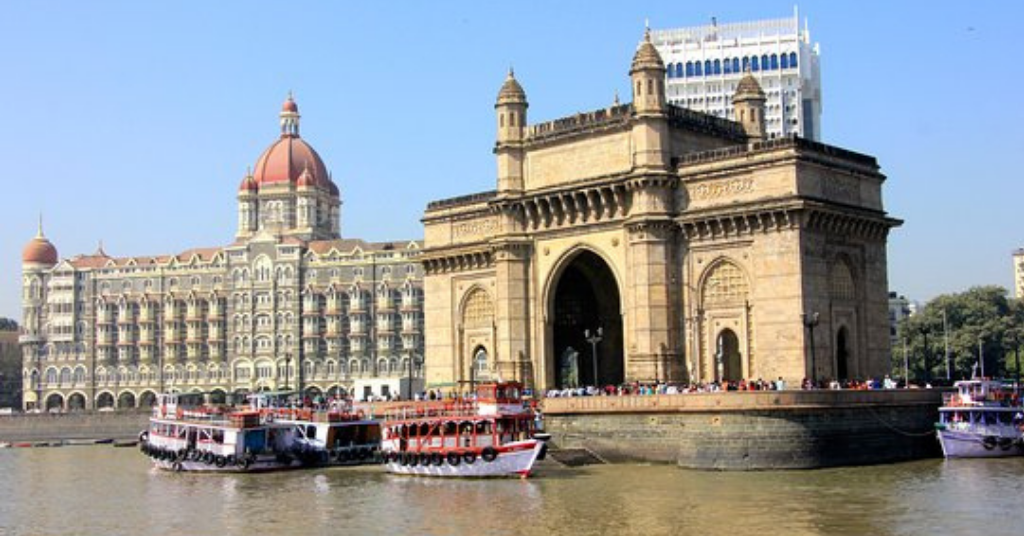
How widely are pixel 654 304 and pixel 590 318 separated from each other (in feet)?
34.7

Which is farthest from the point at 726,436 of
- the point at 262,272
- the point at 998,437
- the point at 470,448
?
the point at 262,272

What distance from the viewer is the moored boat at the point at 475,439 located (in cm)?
4753

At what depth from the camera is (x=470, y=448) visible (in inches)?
1902

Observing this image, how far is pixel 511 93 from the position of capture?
62.6 meters

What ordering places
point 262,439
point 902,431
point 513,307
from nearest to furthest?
point 902,431 < point 262,439 < point 513,307

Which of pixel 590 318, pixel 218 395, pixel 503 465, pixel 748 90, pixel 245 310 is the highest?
pixel 748 90

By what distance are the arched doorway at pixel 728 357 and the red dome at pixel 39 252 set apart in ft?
328

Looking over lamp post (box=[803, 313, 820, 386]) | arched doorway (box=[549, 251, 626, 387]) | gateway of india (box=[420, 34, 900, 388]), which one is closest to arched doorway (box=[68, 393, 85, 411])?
gateway of india (box=[420, 34, 900, 388])

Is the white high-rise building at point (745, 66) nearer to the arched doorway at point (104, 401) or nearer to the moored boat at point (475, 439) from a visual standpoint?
the arched doorway at point (104, 401)

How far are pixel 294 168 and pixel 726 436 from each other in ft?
316

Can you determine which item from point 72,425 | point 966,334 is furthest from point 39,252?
point 966,334

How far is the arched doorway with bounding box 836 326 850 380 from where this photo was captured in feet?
179

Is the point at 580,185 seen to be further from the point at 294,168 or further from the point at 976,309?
the point at 294,168

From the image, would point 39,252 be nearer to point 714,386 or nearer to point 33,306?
point 33,306
